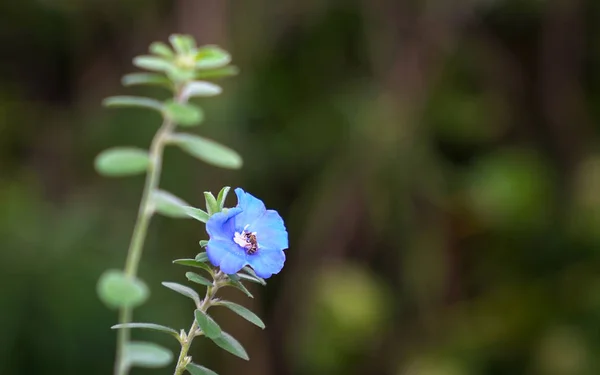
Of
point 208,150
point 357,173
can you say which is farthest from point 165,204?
point 357,173

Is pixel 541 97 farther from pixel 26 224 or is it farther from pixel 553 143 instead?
pixel 26 224

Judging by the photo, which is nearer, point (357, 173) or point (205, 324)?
point (205, 324)

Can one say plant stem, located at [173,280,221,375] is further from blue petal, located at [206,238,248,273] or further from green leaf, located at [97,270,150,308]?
Result: green leaf, located at [97,270,150,308]

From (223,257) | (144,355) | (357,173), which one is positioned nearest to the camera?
(223,257)

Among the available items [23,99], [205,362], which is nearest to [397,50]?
[205,362]

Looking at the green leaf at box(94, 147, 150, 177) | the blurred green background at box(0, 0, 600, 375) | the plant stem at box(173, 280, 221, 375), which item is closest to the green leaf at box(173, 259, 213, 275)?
the plant stem at box(173, 280, 221, 375)

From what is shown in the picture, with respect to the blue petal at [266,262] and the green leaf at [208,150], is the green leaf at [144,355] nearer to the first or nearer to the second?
the green leaf at [208,150]

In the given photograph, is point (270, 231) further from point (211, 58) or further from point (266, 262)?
point (211, 58)
